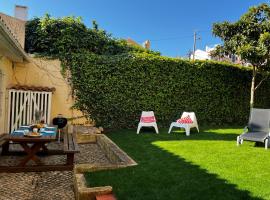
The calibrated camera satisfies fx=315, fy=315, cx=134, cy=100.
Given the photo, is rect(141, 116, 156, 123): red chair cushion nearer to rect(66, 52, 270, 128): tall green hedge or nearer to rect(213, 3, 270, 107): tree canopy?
rect(66, 52, 270, 128): tall green hedge

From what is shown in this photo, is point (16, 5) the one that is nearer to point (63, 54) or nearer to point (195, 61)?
point (63, 54)

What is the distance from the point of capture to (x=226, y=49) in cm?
1370

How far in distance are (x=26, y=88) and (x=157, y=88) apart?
4916mm

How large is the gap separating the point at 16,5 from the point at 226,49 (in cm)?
884

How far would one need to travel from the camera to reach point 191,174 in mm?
5242

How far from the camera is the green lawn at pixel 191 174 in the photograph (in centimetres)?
430

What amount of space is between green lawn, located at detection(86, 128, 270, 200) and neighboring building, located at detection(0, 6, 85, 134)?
12.2ft

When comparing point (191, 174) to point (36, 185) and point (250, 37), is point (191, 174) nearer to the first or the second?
point (36, 185)

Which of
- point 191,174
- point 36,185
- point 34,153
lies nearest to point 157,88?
point 34,153

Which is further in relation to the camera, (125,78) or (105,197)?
(125,78)

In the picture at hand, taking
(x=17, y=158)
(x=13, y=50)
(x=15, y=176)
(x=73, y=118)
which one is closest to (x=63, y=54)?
(x=73, y=118)

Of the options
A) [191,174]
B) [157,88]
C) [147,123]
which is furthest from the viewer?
[157,88]

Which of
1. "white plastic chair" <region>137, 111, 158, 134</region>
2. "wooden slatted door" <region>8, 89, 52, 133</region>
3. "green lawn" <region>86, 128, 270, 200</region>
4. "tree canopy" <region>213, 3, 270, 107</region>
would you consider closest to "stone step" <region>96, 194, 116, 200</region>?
"green lawn" <region>86, 128, 270, 200</region>

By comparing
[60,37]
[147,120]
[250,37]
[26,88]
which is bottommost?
[147,120]
